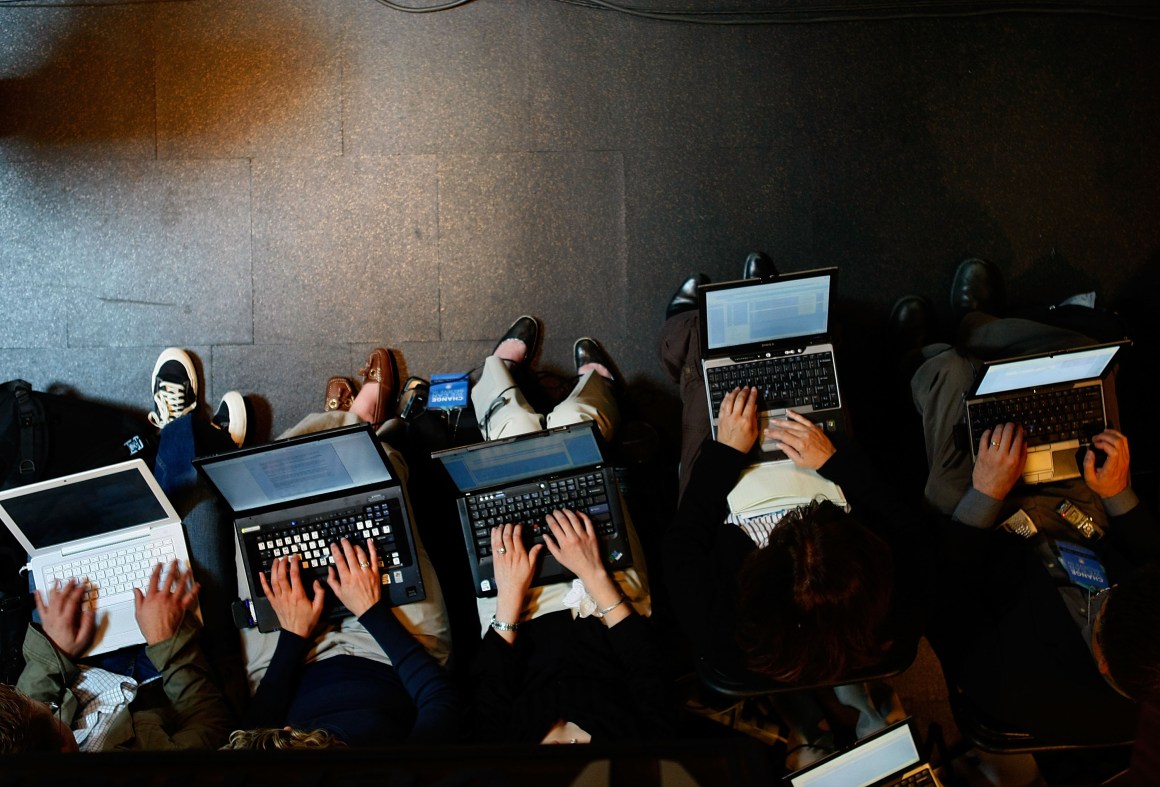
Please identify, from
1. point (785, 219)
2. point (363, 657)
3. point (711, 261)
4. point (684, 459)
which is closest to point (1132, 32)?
point (785, 219)

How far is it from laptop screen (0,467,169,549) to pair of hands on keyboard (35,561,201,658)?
0.13 meters

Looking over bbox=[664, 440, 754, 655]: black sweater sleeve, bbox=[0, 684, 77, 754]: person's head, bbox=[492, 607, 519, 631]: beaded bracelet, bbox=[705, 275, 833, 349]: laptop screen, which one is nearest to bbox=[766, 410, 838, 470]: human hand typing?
bbox=[664, 440, 754, 655]: black sweater sleeve

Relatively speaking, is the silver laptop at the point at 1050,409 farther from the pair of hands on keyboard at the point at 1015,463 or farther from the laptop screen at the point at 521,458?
the laptop screen at the point at 521,458

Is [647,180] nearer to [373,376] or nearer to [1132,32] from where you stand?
[373,376]

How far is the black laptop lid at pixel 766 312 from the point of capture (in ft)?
6.00

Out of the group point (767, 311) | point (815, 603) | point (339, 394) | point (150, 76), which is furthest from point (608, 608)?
point (150, 76)

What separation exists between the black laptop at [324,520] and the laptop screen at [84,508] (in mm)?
240

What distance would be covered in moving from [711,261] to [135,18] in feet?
7.22

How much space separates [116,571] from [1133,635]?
7.83ft

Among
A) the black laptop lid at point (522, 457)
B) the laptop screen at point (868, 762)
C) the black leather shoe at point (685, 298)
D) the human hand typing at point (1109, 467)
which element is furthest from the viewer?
the black leather shoe at point (685, 298)

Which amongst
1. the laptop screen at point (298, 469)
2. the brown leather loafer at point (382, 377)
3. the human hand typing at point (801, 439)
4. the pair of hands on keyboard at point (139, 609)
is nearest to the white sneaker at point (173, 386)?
the brown leather loafer at point (382, 377)

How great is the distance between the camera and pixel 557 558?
6.16 feet

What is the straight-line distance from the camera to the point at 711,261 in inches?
99.1

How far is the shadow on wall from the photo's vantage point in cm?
254
